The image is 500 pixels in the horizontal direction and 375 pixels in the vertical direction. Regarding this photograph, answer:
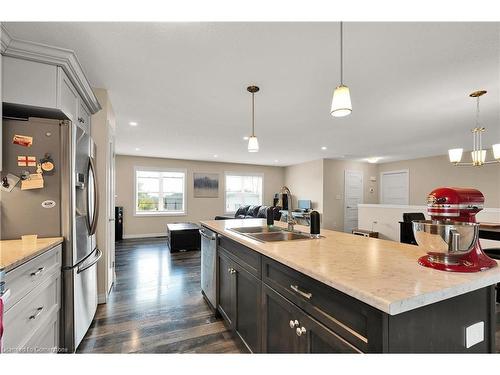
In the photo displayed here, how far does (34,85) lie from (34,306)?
1493mm

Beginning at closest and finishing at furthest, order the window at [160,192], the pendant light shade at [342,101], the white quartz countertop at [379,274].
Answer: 1. the white quartz countertop at [379,274]
2. the pendant light shade at [342,101]
3. the window at [160,192]

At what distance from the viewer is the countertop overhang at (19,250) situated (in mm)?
1108

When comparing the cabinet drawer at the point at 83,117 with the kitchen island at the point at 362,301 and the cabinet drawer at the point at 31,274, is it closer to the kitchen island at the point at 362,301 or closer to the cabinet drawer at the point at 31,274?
the cabinet drawer at the point at 31,274

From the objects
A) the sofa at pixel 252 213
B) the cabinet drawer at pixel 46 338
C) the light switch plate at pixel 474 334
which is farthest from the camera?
the sofa at pixel 252 213

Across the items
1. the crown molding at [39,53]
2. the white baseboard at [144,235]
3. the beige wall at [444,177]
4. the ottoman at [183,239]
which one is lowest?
the white baseboard at [144,235]

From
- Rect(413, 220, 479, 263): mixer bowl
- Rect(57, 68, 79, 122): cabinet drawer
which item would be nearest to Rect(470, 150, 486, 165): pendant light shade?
Rect(413, 220, 479, 263): mixer bowl

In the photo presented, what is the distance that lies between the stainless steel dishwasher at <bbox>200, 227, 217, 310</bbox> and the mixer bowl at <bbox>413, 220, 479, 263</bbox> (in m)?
1.68

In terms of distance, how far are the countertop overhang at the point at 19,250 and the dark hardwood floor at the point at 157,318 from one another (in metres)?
0.91

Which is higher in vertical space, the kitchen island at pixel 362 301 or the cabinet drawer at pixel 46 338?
the kitchen island at pixel 362 301

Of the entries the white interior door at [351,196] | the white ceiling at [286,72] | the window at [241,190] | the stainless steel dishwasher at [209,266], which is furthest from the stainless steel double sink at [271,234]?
the white interior door at [351,196]

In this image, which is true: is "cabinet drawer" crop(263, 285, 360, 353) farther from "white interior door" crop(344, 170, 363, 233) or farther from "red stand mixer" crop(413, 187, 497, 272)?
"white interior door" crop(344, 170, 363, 233)

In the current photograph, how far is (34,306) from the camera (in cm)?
132

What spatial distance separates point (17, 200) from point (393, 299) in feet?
7.16
